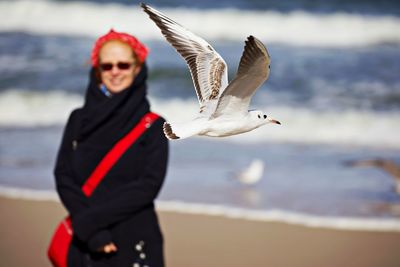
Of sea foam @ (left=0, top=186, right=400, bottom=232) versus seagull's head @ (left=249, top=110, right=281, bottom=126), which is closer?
seagull's head @ (left=249, top=110, right=281, bottom=126)

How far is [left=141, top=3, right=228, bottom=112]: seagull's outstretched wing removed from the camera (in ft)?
2.20

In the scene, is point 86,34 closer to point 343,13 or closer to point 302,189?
point 343,13

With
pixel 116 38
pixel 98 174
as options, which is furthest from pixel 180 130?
pixel 98 174

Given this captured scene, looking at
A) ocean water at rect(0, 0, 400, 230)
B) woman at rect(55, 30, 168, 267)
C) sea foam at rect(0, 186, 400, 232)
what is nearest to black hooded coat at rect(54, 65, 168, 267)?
woman at rect(55, 30, 168, 267)

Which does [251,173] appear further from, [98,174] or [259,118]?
[259,118]

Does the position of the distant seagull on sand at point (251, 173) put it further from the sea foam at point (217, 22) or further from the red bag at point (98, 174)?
the sea foam at point (217, 22)

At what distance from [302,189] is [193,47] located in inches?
171

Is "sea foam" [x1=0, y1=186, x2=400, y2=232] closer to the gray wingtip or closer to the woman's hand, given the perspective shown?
the woman's hand

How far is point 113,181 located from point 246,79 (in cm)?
190

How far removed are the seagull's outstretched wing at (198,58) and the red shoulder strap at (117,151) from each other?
1513mm

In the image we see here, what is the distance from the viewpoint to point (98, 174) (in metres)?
2.44

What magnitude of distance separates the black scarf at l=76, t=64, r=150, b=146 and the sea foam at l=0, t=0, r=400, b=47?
5481 millimetres

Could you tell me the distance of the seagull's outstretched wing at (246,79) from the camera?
590mm

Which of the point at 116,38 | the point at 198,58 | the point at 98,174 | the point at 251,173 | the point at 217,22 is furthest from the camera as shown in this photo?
the point at 217,22
